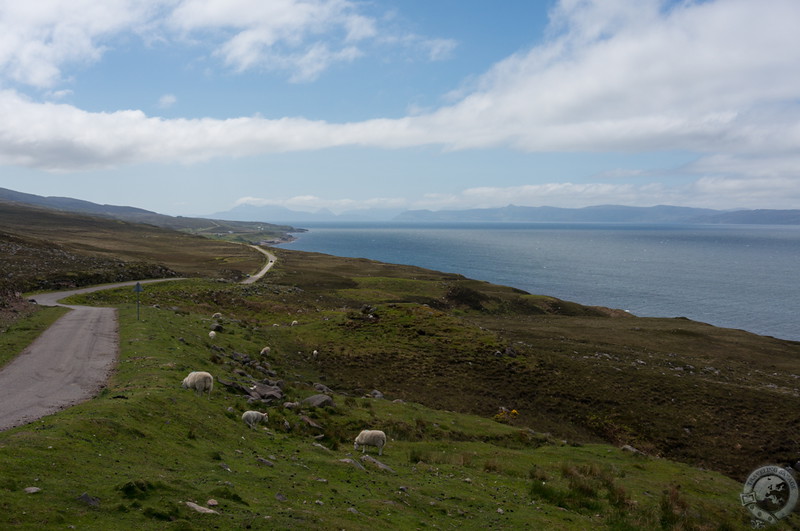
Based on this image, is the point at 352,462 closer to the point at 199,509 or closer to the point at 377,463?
the point at 377,463

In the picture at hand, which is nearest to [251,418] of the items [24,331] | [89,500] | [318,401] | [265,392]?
[265,392]

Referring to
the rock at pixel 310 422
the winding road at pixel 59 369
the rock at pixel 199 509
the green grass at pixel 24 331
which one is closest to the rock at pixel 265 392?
the rock at pixel 310 422

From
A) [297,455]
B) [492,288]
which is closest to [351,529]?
[297,455]

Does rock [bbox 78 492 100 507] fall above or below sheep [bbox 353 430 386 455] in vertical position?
above

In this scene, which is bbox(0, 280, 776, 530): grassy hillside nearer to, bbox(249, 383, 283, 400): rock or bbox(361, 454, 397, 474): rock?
bbox(361, 454, 397, 474): rock

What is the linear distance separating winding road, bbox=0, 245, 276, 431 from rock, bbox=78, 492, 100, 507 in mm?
7337

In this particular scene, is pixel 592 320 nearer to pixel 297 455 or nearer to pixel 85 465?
pixel 297 455

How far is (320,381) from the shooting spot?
3469 centimetres

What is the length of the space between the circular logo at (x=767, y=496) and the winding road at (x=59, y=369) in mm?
30160

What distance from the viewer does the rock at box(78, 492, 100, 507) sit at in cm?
955

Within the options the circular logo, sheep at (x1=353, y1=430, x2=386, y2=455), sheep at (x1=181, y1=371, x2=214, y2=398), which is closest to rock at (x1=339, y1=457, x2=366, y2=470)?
sheep at (x1=353, y1=430, x2=386, y2=455)

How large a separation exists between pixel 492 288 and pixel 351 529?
9741 cm

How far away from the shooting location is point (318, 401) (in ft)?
83.4

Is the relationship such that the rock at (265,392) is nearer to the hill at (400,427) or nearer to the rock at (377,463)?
the hill at (400,427)
